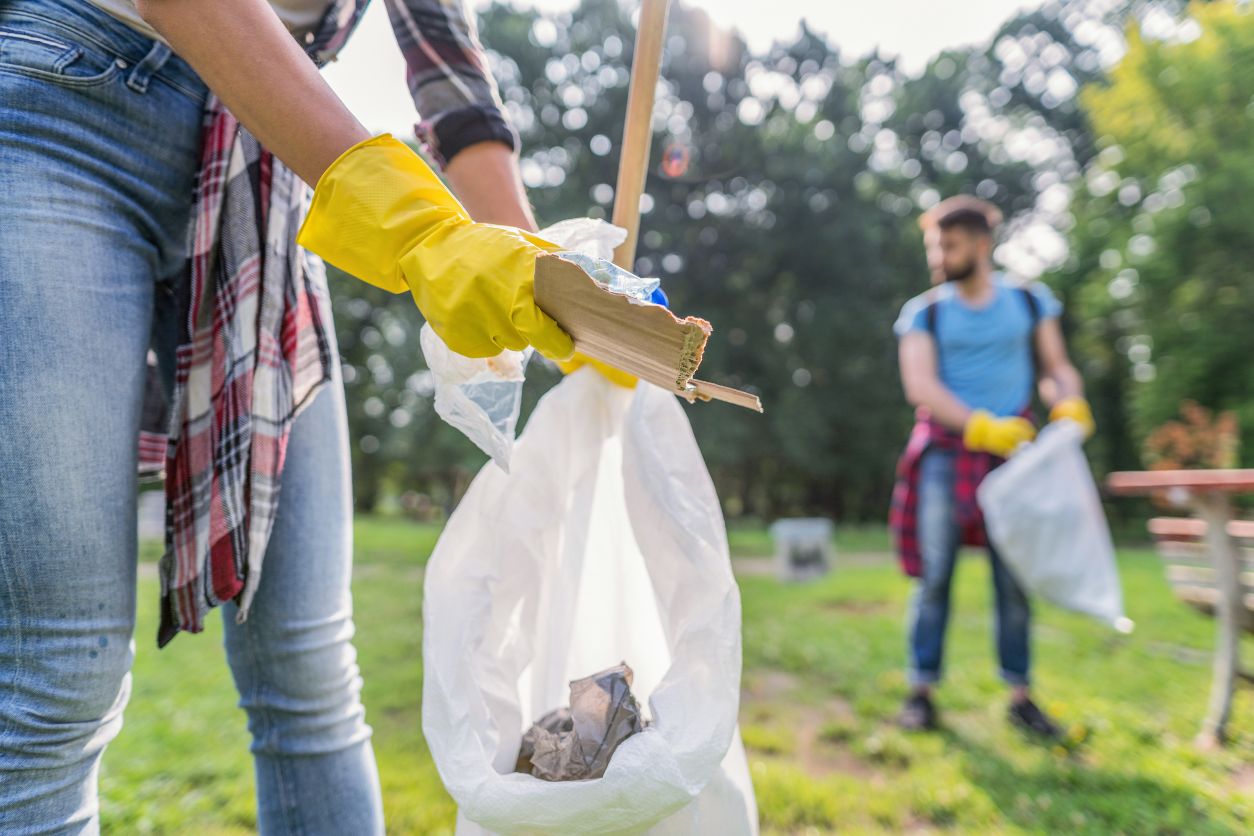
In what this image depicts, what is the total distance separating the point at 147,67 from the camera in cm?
91

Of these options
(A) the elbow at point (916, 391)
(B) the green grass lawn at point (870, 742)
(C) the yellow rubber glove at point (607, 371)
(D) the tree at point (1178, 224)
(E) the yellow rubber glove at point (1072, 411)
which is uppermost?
(D) the tree at point (1178, 224)

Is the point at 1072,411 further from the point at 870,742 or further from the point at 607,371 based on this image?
the point at 607,371

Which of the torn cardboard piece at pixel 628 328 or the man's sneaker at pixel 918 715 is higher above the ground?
the torn cardboard piece at pixel 628 328

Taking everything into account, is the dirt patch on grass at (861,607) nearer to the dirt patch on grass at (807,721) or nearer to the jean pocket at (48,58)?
the dirt patch on grass at (807,721)

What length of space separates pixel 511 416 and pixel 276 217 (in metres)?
0.39

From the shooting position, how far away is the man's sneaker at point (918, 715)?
9.18 feet

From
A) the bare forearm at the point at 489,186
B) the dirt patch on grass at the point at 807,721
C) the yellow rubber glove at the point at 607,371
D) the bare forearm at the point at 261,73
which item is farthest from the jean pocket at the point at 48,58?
the dirt patch on grass at the point at 807,721

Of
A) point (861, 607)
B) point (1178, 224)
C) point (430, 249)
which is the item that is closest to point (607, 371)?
point (430, 249)

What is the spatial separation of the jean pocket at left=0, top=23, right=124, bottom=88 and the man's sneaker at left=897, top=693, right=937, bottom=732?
2.75 metres

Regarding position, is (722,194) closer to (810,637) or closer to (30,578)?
(810,637)

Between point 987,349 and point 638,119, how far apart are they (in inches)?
93.3

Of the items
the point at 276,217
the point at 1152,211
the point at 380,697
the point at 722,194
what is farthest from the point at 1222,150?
the point at 276,217

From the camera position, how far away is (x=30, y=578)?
78 centimetres

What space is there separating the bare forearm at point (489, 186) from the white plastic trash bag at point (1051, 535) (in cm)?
219
